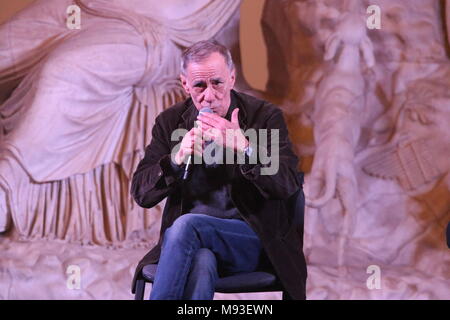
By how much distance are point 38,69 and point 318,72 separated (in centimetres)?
108

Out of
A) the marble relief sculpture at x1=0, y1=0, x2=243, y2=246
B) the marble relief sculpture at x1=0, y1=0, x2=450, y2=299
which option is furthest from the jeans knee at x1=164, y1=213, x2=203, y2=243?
the marble relief sculpture at x1=0, y1=0, x2=243, y2=246

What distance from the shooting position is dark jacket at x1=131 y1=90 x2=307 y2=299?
6.23 ft

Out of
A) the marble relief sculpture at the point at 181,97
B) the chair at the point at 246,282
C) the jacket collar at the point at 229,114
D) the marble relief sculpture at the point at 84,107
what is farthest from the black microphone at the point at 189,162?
the marble relief sculpture at the point at 84,107

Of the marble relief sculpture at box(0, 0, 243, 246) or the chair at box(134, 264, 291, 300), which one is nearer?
the chair at box(134, 264, 291, 300)

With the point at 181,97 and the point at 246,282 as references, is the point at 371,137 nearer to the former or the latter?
the point at 181,97

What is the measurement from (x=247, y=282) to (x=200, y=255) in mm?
135

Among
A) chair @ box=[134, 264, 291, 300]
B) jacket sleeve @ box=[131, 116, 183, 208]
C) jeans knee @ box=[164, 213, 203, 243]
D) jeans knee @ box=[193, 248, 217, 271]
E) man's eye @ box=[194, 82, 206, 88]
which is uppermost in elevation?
man's eye @ box=[194, 82, 206, 88]

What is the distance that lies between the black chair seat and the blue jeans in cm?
3

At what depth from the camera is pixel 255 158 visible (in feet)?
6.19

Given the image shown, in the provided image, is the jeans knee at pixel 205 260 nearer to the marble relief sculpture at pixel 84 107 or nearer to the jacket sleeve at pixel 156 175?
the jacket sleeve at pixel 156 175

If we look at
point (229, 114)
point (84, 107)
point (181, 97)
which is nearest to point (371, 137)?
point (181, 97)

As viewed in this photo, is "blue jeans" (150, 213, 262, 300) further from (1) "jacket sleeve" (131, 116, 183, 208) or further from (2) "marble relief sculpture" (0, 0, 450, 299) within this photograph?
(2) "marble relief sculpture" (0, 0, 450, 299)

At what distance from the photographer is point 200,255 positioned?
1826 mm
